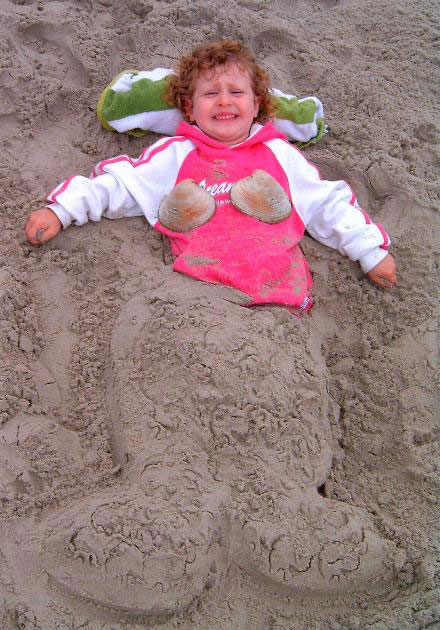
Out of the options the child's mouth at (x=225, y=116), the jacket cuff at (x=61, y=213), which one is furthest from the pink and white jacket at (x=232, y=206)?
the child's mouth at (x=225, y=116)

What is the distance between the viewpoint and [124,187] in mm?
2615

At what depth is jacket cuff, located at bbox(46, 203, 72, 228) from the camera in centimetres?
252

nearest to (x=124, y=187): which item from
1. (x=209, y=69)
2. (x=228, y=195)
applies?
(x=228, y=195)

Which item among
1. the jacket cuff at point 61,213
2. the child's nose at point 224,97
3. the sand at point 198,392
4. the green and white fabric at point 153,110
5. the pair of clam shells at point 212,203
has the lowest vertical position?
the sand at point 198,392

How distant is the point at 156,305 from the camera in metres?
2.26

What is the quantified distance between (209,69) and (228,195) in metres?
0.58

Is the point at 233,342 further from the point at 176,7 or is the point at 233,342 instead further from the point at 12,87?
the point at 176,7

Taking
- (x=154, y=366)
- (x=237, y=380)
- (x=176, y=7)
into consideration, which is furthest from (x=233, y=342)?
(x=176, y=7)

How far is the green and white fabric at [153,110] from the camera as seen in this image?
282cm

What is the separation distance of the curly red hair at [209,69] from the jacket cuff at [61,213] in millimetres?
715

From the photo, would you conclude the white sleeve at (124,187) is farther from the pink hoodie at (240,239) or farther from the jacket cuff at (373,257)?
the jacket cuff at (373,257)

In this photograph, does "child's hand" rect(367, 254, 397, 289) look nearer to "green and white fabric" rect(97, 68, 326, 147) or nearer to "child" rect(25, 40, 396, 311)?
"child" rect(25, 40, 396, 311)

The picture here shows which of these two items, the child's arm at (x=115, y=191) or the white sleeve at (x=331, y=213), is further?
the white sleeve at (x=331, y=213)

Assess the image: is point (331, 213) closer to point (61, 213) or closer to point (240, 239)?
point (240, 239)
